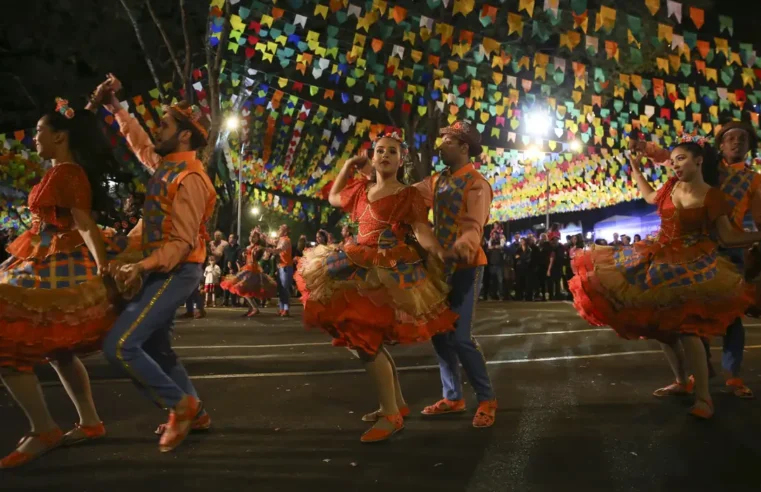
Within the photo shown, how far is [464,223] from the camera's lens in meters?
4.76

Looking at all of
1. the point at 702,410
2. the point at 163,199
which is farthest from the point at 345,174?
the point at 702,410

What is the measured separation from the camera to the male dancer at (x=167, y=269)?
157 inches

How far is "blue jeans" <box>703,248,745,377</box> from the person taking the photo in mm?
5773

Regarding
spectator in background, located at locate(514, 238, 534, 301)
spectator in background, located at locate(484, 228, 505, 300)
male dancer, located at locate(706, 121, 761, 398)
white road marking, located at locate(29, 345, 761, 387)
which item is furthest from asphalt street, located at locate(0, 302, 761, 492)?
spectator in background, located at locate(484, 228, 505, 300)

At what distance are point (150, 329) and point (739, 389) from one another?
4.61 m

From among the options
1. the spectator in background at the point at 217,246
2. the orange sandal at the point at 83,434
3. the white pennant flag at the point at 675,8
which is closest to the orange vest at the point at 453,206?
the orange sandal at the point at 83,434

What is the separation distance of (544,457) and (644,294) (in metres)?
1.69

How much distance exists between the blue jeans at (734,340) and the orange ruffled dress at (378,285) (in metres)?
2.75

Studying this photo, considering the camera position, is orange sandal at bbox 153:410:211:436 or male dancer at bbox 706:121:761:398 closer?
orange sandal at bbox 153:410:211:436

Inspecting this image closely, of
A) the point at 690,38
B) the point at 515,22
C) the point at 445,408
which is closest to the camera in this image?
the point at 445,408

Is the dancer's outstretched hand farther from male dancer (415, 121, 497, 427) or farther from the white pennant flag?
the white pennant flag

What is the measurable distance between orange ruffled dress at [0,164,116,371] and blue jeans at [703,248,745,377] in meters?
Answer: 4.74

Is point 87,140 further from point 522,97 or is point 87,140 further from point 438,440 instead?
point 522,97

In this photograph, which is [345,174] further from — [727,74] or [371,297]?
[727,74]
